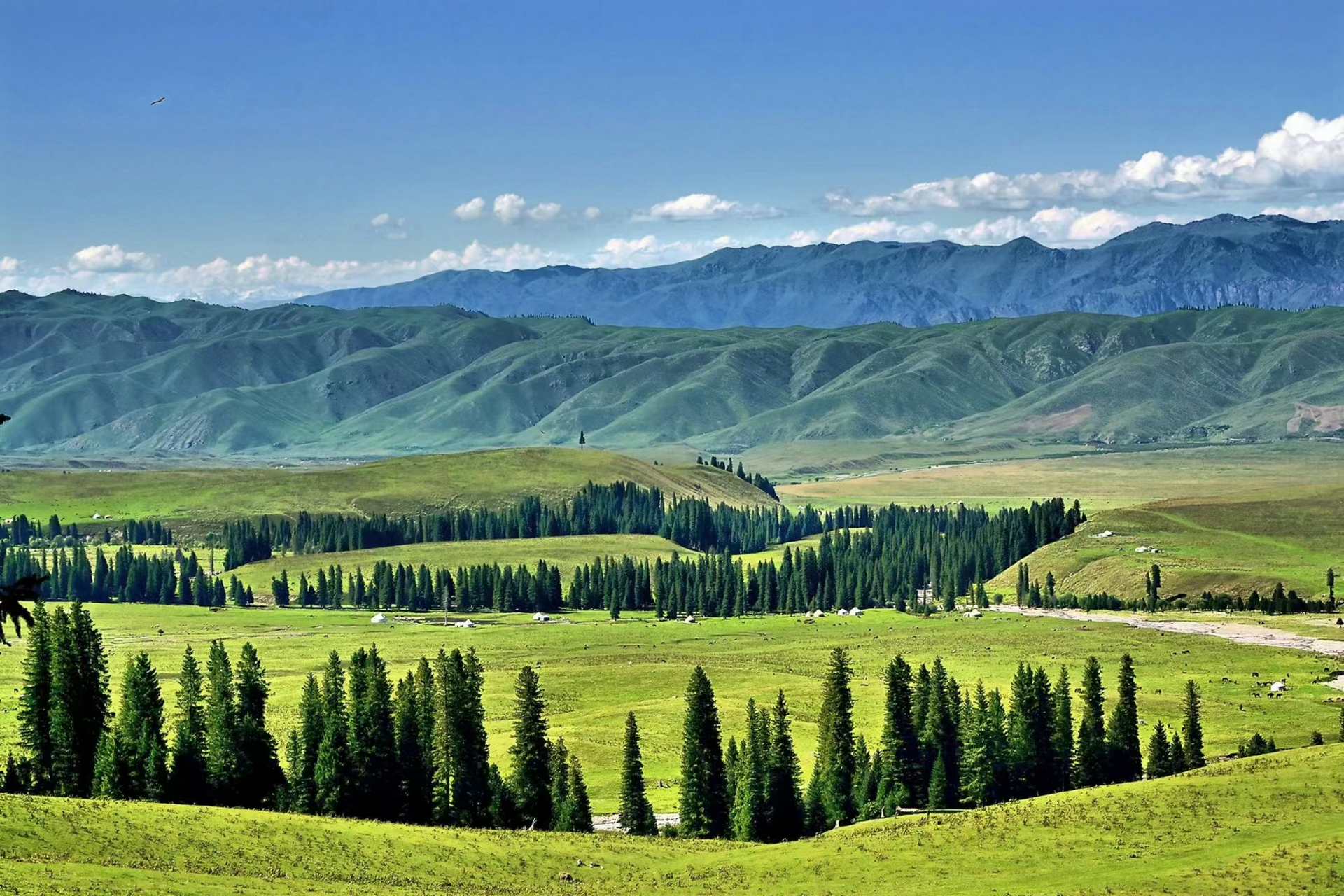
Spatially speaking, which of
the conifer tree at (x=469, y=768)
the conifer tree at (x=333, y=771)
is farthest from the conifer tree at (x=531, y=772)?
the conifer tree at (x=333, y=771)

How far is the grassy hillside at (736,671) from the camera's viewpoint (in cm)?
12394

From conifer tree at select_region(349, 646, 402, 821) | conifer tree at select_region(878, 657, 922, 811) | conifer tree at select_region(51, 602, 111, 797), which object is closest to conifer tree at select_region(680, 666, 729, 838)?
conifer tree at select_region(878, 657, 922, 811)

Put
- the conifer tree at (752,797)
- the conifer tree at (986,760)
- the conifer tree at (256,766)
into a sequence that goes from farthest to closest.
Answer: the conifer tree at (986,760) < the conifer tree at (752,797) < the conifer tree at (256,766)

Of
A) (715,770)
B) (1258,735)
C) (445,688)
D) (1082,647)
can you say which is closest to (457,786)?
(445,688)

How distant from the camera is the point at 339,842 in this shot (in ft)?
242

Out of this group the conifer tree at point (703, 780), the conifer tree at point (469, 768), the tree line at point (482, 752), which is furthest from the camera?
the conifer tree at point (703, 780)

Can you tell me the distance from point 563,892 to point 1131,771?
160ft

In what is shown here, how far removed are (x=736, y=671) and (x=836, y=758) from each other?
64332 mm

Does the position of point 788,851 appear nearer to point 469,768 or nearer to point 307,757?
point 469,768

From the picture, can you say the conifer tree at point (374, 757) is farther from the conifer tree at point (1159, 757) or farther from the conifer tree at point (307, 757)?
the conifer tree at point (1159, 757)

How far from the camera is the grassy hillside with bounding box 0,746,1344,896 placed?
6328 cm

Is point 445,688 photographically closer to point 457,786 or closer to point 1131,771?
point 457,786

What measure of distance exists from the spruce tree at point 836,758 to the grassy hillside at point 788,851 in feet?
41.1

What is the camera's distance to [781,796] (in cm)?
9462
